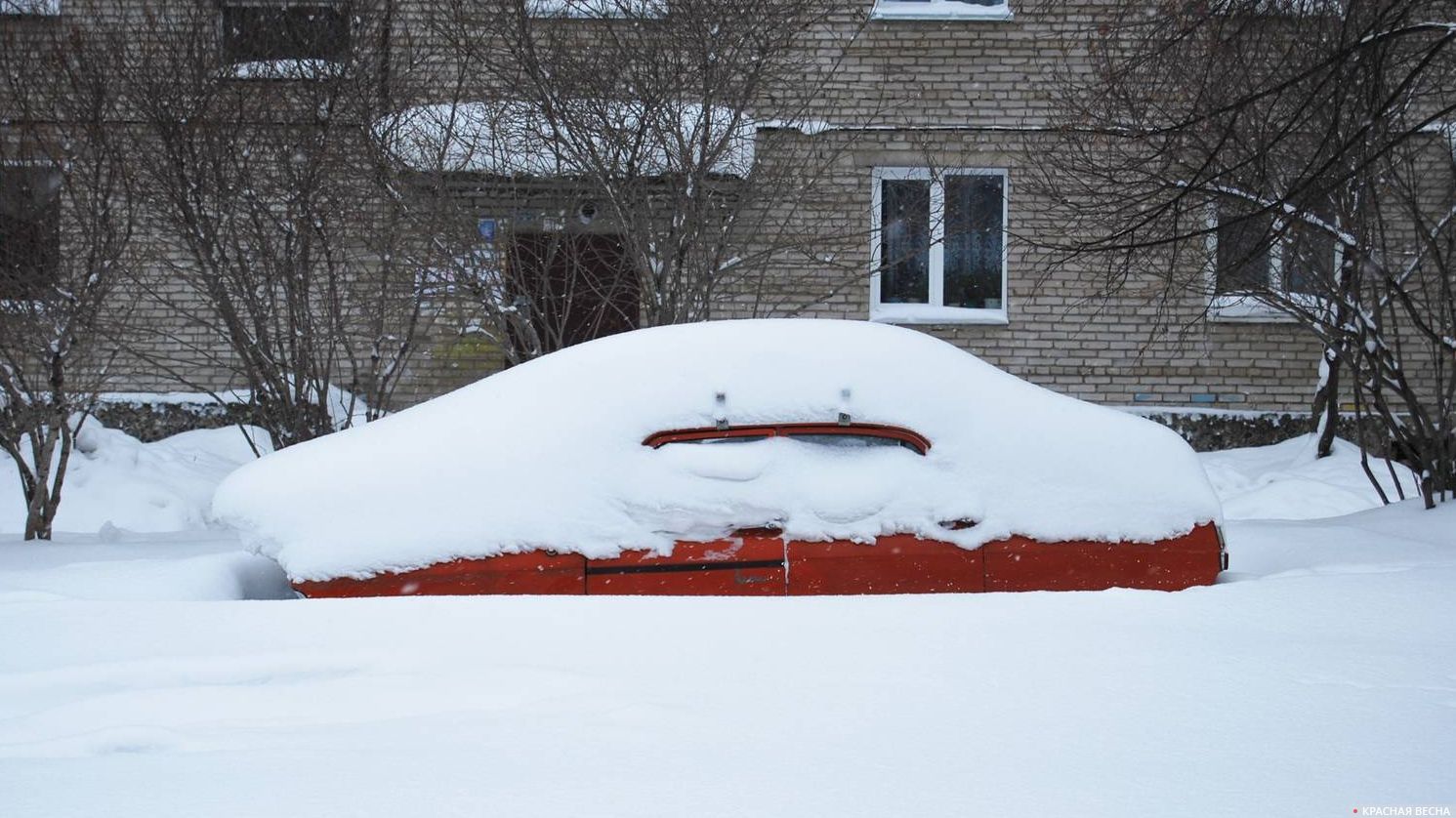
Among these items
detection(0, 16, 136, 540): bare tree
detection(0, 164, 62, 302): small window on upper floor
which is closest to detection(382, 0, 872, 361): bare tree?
detection(0, 16, 136, 540): bare tree

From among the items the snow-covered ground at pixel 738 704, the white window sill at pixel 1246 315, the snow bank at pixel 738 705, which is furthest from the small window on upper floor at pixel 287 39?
the white window sill at pixel 1246 315

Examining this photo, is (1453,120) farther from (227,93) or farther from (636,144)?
(227,93)

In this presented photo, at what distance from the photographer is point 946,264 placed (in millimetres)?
12562

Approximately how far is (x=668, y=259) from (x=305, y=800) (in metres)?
6.09

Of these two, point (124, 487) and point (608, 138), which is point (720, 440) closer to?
point (608, 138)

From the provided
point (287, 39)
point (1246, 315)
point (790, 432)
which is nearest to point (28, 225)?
point (287, 39)

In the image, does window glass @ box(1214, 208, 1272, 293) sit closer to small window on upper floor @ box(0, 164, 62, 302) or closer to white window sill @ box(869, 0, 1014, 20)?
white window sill @ box(869, 0, 1014, 20)

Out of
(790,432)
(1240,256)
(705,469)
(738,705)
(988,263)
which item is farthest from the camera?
(988,263)

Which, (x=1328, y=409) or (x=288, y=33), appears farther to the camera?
(x=1328, y=409)

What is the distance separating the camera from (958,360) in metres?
4.69

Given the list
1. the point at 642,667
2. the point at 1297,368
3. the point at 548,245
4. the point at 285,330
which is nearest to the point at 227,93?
the point at 285,330

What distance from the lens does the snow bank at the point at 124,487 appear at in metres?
9.41

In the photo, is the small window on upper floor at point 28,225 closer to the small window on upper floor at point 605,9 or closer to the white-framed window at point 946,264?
the small window on upper floor at point 605,9

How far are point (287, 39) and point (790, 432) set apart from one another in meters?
5.34
